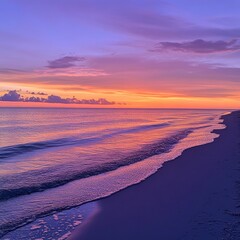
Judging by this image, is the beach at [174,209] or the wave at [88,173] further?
the wave at [88,173]

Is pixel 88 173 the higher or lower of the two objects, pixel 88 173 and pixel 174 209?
the lower

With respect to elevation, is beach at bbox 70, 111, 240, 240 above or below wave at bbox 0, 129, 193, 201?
above

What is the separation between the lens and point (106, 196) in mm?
11898

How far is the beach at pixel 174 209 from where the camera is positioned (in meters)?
8.09

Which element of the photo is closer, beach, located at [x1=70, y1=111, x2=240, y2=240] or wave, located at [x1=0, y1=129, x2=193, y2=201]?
beach, located at [x1=70, y1=111, x2=240, y2=240]

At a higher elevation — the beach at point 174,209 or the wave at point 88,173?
the beach at point 174,209

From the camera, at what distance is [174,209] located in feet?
32.3

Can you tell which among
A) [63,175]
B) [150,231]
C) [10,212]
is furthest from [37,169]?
A: [150,231]

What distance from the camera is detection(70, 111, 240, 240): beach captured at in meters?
8.09

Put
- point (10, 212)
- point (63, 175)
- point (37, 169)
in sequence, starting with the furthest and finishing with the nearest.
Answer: point (37, 169) < point (63, 175) < point (10, 212)

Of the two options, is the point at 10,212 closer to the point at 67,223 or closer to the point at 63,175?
the point at 67,223

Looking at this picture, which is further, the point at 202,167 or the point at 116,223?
the point at 202,167

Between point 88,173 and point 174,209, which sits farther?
point 88,173

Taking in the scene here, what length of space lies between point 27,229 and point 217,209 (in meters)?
5.45
